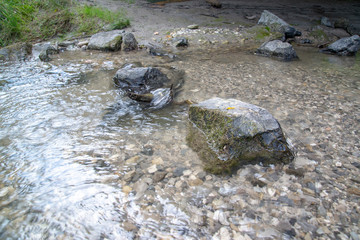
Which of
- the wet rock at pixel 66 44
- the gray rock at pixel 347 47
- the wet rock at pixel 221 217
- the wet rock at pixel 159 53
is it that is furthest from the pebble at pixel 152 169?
the gray rock at pixel 347 47

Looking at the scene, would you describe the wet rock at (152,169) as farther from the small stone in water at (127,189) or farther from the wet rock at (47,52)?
the wet rock at (47,52)

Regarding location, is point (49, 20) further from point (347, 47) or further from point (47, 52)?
point (347, 47)

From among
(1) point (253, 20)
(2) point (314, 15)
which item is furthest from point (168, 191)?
(2) point (314, 15)

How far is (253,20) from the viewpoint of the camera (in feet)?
28.0

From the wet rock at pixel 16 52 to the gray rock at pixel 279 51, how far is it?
5.60 m

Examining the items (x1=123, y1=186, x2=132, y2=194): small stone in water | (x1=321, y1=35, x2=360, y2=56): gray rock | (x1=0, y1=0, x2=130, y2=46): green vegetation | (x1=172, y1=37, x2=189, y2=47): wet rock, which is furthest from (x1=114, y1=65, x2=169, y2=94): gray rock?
(x1=321, y1=35, x2=360, y2=56): gray rock

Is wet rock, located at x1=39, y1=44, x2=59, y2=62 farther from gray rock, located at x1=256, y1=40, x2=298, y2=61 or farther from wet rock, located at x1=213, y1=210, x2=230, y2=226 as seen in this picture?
wet rock, located at x1=213, y1=210, x2=230, y2=226

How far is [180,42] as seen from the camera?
21.2 ft

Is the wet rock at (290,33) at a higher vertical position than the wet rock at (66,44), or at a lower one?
lower

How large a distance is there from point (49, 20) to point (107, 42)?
2337 millimetres

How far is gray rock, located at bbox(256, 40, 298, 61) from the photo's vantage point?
5582 mm

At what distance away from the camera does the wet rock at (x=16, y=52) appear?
5442 mm

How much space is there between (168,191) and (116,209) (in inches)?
16.3

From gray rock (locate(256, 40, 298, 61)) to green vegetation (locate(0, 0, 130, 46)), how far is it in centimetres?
421
